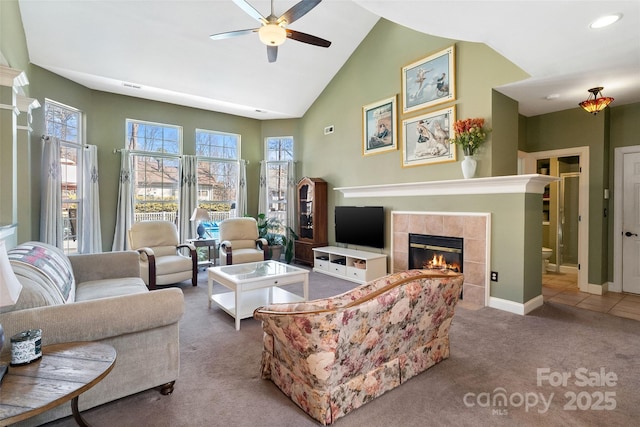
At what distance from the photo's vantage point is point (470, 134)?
387 centimetres

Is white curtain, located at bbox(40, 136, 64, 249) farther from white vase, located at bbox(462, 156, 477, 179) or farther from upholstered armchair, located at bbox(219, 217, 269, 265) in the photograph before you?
white vase, located at bbox(462, 156, 477, 179)

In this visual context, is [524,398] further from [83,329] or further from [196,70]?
[196,70]

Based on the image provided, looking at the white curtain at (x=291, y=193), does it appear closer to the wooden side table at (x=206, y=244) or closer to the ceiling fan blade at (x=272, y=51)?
the wooden side table at (x=206, y=244)

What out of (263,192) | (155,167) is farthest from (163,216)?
(263,192)

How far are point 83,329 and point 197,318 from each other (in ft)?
5.93

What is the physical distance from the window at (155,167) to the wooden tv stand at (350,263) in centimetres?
304

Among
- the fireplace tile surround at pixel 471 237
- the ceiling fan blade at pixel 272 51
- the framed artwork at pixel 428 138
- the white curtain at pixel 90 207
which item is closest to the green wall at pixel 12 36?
the white curtain at pixel 90 207

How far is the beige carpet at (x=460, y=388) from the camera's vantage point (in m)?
1.88

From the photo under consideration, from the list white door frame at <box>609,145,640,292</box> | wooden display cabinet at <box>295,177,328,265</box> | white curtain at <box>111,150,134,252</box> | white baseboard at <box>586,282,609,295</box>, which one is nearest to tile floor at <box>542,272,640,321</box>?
white baseboard at <box>586,282,609,295</box>

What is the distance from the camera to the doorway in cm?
440

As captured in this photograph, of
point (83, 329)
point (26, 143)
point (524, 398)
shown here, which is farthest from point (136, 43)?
point (524, 398)

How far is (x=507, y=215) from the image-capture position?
3723 millimetres

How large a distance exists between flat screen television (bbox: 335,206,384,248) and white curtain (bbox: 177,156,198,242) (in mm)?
2854

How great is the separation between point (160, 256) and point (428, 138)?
443 centimetres
